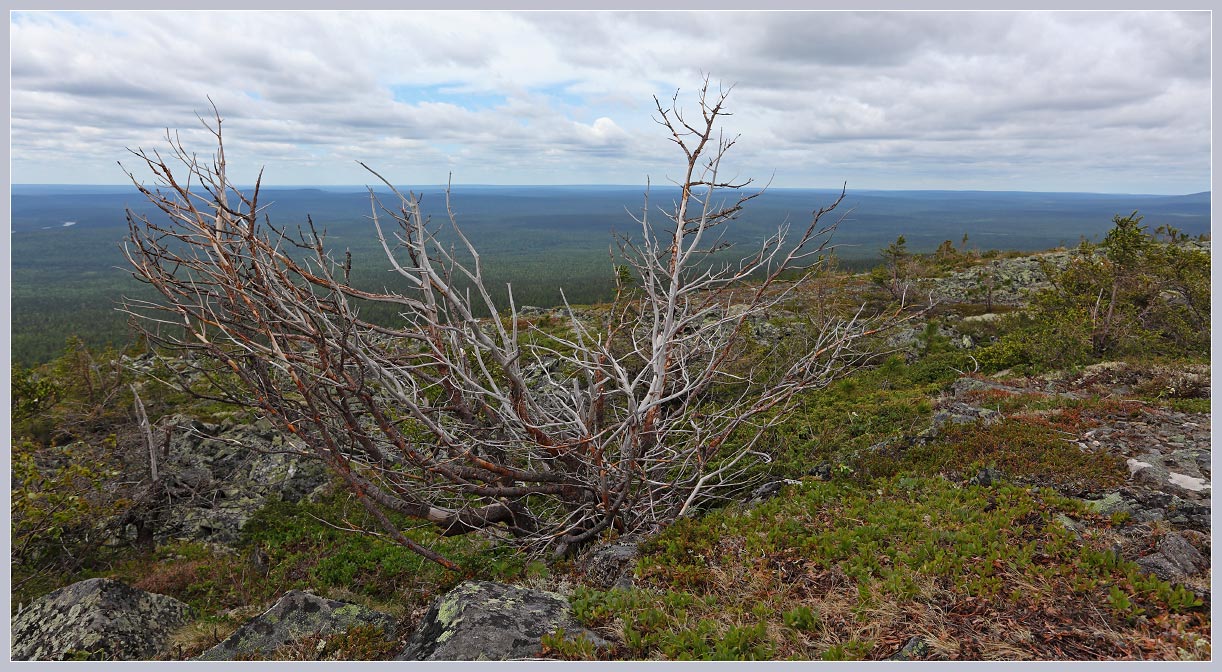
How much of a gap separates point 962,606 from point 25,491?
1356cm

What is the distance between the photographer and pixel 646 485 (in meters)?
8.25

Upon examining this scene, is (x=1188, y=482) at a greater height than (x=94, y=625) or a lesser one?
greater

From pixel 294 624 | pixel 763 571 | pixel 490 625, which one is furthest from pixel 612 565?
pixel 294 624

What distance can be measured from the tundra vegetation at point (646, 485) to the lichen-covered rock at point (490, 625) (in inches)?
10.9

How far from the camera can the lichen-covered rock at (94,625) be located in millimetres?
6133

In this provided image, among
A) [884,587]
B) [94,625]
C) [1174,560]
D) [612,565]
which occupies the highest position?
[1174,560]

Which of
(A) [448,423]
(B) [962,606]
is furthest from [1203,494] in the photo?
(A) [448,423]

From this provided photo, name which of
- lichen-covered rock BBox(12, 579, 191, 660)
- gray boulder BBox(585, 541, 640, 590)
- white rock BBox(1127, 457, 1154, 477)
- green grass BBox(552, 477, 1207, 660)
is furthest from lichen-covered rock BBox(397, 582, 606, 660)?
white rock BBox(1127, 457, 1154, 477)

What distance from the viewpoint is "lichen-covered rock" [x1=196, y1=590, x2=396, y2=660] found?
5.40 metres

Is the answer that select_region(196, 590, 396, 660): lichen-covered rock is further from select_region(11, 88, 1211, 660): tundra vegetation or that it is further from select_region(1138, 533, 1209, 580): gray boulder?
select_region(1138, 533, 1209, 580): gray boulder

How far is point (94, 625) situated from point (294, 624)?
8.38 feet

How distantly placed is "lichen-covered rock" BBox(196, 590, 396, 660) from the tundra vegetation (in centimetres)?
35

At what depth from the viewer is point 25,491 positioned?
9.54 meters

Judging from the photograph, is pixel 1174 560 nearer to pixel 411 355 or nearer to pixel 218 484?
pixel 411 355
